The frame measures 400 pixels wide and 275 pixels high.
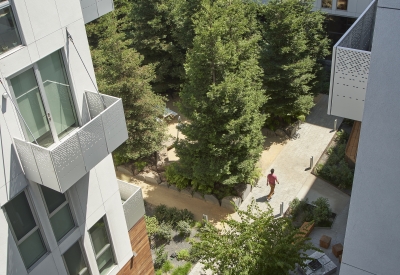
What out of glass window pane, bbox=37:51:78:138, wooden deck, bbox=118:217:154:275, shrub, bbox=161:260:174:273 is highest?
glass window pane, bbox=37:51:78:138

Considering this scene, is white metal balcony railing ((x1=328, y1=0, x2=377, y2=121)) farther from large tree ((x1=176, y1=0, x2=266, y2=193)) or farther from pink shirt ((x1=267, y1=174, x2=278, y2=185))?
pink shirt ((x1=267, y1=174, x2=278, y2=185))

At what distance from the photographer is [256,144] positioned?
67.1ft

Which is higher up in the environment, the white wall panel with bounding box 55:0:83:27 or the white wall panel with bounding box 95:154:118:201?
the white wall panel with bounding box 55:0:83:27

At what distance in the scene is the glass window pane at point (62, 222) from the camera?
10.8 m

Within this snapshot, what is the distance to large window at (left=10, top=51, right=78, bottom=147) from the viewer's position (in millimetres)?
9180

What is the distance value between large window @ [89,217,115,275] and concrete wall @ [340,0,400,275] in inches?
244

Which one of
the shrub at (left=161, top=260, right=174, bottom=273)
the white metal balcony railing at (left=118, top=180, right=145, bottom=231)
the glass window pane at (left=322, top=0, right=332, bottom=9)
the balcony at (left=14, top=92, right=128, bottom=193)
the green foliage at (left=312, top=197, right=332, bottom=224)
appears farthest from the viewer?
the glass window pane at (left=322, top=0, right=332, bottom=9)

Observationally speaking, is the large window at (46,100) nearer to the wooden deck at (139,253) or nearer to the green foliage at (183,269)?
the wooden deck at (139,253)

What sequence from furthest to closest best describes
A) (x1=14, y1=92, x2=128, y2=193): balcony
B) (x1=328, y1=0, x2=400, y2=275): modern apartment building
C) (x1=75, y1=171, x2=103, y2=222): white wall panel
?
(x1=75, y1=171, x2=103, y2=222): white wall panel
(x1=14, y1=92, x2=128, y2=193): balcony
(x1=328, y1=0, x2=400, y2=275): modern apartment building

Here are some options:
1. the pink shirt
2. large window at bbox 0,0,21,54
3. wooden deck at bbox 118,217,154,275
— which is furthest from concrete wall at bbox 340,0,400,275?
the pink shirt

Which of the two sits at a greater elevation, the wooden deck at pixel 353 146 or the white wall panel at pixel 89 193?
the white wall panel at pixel 89 193

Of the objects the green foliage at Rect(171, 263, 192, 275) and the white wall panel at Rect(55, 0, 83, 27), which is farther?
the green foliage at Rect(171, 263, 192, 275)

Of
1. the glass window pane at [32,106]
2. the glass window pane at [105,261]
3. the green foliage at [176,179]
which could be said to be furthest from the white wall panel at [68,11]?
the green foliage at [176,179]

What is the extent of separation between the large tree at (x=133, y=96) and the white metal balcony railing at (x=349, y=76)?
10613 mm
